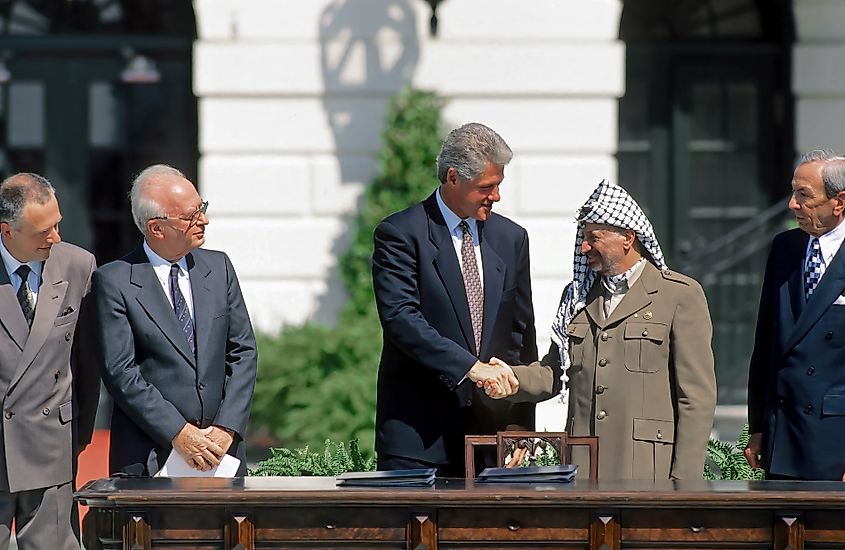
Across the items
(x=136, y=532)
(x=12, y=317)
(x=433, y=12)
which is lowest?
(x=136, y=532)

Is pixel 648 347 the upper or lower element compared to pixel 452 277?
lower

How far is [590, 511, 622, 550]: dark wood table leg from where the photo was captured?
4.82m

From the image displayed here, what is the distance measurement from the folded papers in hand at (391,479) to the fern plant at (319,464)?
81.7 inches

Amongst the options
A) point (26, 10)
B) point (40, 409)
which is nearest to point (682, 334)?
point (40, 409)

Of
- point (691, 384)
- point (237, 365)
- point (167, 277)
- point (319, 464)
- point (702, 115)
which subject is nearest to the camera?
point (691, 384)

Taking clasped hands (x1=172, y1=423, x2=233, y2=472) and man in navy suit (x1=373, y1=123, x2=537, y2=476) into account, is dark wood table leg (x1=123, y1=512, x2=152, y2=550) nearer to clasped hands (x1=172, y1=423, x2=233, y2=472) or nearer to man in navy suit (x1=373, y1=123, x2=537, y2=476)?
clasped hands (x1=172, y1=423, x2=233, y2=472)

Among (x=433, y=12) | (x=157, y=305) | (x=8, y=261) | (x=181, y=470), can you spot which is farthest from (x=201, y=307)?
(x=433, y=12)

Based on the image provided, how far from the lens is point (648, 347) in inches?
217

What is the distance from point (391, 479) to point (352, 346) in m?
5.01

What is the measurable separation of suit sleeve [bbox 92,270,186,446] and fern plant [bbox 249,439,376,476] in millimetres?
1694

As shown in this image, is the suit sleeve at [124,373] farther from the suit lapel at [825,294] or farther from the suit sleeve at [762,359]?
the suit lapel at [825,294]

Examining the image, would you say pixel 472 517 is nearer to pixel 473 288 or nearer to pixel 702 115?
pixel 473 288

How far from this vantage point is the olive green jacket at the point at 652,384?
5.48 meters

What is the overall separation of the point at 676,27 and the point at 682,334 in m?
7.11
